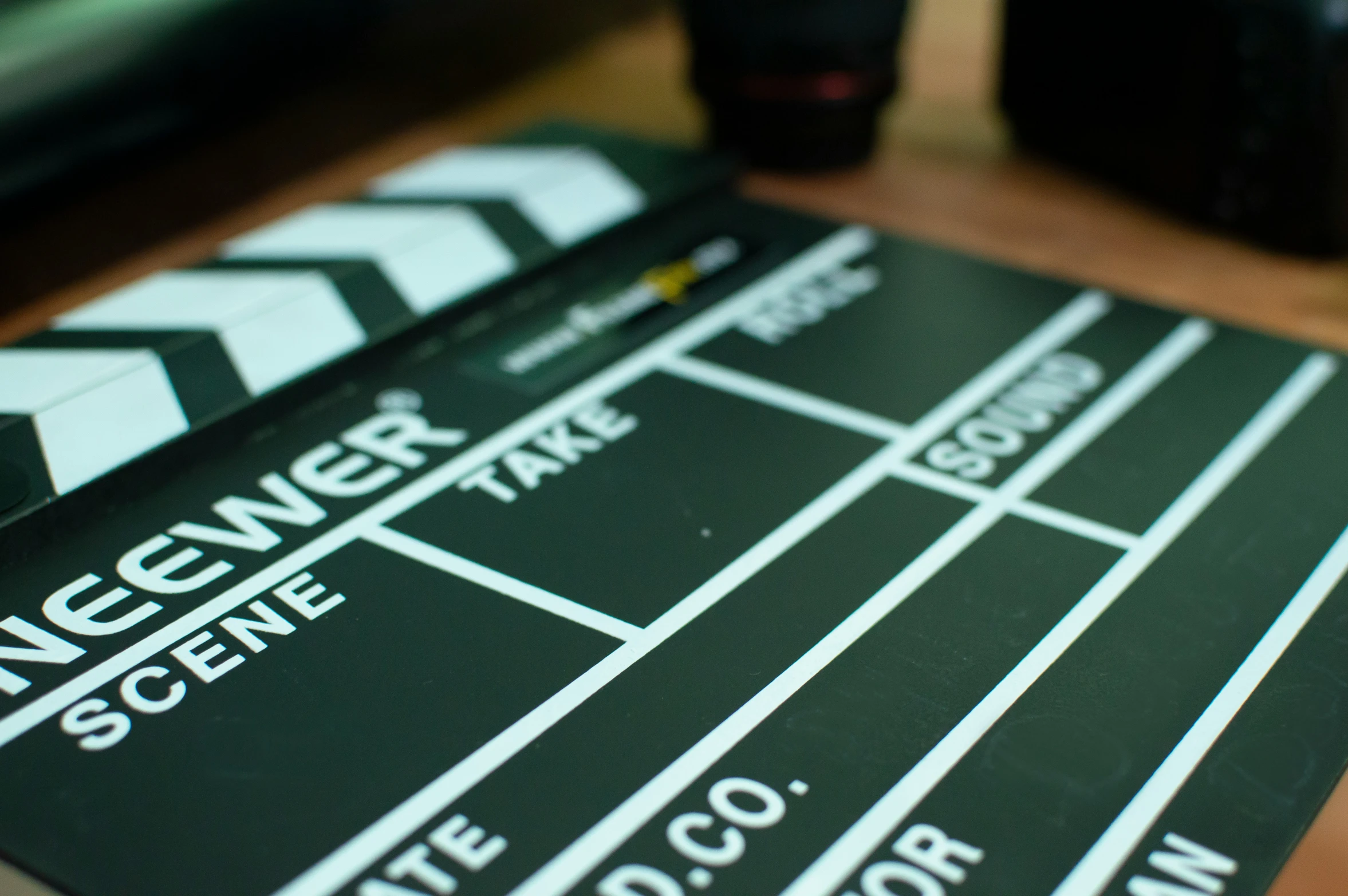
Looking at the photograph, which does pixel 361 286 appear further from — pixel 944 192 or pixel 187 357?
pixel 944 192

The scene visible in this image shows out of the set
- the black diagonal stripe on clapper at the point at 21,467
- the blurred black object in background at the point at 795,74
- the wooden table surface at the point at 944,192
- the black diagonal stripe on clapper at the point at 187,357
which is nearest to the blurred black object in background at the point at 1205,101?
the wooden table surface at the point at 944,192

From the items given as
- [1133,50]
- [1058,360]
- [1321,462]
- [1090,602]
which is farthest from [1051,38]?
[1090,602]

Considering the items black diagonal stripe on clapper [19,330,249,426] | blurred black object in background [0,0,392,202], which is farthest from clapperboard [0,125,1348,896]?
blurred black object in background [0,0,392,202]

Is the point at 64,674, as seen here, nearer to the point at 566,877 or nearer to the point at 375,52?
the point at 566,877

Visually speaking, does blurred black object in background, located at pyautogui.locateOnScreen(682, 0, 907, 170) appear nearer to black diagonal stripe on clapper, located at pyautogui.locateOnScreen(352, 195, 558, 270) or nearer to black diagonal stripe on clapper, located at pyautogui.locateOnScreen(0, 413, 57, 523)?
black diagonal stripe on clapper, located at pyautogui.locateOnScreen(352, 195, 558, 270)

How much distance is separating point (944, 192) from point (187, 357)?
67 centimetres

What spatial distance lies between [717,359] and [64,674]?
0.48 metres

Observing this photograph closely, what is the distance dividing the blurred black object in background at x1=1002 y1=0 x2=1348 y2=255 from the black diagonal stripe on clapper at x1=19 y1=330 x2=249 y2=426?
75 cm

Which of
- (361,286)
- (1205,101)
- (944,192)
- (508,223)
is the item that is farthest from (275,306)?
(1205,101)

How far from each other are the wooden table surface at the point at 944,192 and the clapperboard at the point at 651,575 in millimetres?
60

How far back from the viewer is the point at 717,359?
1.03m

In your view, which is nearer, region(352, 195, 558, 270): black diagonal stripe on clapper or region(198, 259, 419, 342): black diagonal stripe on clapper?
region(198, 259, 419, 342): black diagonal stripe on clapper

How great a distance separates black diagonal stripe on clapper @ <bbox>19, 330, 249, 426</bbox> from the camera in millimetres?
930

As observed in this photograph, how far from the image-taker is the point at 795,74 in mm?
1229
